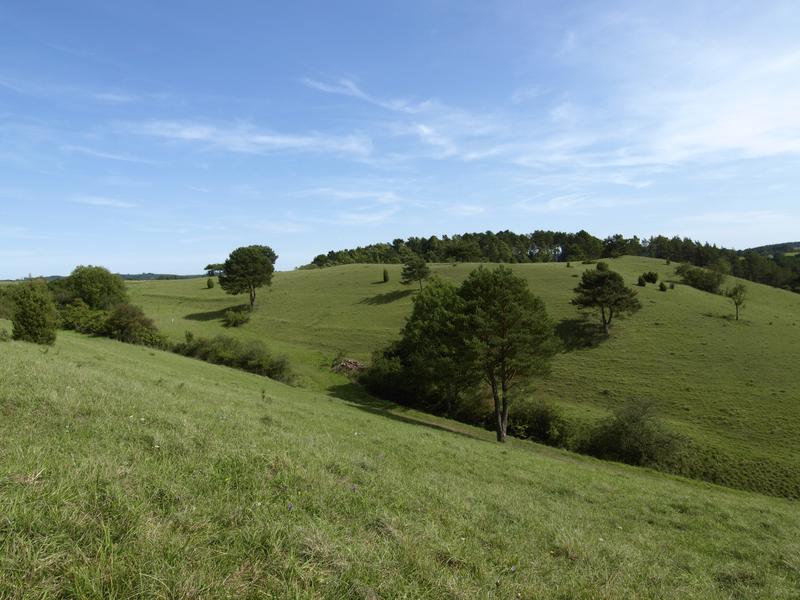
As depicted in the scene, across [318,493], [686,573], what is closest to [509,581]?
[318,493]

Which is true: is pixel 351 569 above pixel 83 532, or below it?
below

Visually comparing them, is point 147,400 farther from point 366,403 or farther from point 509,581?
point 366,403

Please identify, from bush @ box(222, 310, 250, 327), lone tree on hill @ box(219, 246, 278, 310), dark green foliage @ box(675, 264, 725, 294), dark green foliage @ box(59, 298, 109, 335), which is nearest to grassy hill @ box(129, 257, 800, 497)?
bush @ box(222, 310, 250, 327)

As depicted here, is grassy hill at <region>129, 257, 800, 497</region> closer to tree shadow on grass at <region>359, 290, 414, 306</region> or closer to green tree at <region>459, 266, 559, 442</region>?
tree shadow on grass at <region>359, 290, 414, 306</region>

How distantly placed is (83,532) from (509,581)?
→ 4629mm

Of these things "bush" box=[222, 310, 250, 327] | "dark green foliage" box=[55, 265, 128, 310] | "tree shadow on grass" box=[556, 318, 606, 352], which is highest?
"dark green foliage" box=[55, 265, 128, 310]

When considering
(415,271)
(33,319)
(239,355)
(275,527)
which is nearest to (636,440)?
(275,527)

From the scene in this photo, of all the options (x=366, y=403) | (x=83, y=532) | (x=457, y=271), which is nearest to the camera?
(x=83, y=532)

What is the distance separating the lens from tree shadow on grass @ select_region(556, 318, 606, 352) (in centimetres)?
6056

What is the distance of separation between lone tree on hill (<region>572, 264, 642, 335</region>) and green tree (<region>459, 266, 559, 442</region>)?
3230 cm

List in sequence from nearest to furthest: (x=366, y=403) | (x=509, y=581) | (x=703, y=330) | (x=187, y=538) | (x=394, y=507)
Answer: (x=187, y=538) < (x=509, y=581) < (x=394, y=507) < (x=366, y=403) < (x=703, y=330)

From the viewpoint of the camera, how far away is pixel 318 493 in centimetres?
619

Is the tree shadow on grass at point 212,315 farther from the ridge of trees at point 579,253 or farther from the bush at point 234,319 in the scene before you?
the ridge of trees at point 579,253

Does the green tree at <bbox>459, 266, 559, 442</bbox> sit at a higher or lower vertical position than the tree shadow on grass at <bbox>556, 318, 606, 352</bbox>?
higher
